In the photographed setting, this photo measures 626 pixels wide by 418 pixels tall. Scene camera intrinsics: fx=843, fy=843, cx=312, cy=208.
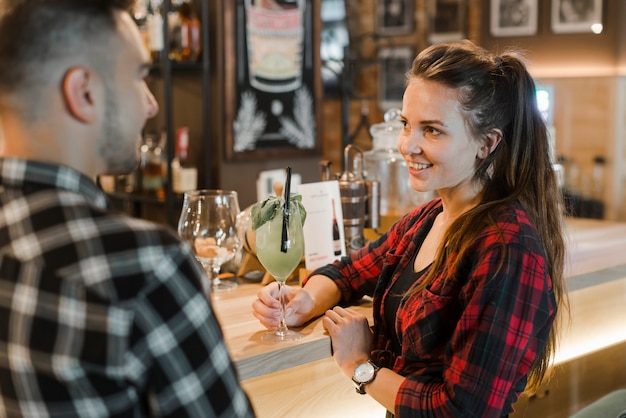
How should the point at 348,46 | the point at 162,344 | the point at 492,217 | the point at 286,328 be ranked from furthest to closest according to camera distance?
the point at 348,46
the point at 286,328
the point at 492,217
the point at 162,344

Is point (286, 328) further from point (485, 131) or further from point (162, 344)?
point (162, 344)

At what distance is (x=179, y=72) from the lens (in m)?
5.08

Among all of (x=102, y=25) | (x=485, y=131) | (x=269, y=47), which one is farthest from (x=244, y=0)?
(x=102, y=25)

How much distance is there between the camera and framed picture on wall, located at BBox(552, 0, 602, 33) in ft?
20.0

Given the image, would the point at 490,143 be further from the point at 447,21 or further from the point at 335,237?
the point at 447,21

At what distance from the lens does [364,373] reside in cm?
179

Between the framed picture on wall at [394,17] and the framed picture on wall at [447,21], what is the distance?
0.84ft

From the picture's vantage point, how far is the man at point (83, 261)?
0.99m

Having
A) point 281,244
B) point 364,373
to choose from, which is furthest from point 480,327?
point 281,244

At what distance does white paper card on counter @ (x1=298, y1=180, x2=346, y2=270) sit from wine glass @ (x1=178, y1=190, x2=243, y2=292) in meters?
0.20

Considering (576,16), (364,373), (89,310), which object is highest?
(576,16)

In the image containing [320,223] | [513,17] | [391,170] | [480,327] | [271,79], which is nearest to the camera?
[480,327]

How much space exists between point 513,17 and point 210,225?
510cm

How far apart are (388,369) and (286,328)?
27 centimetres
